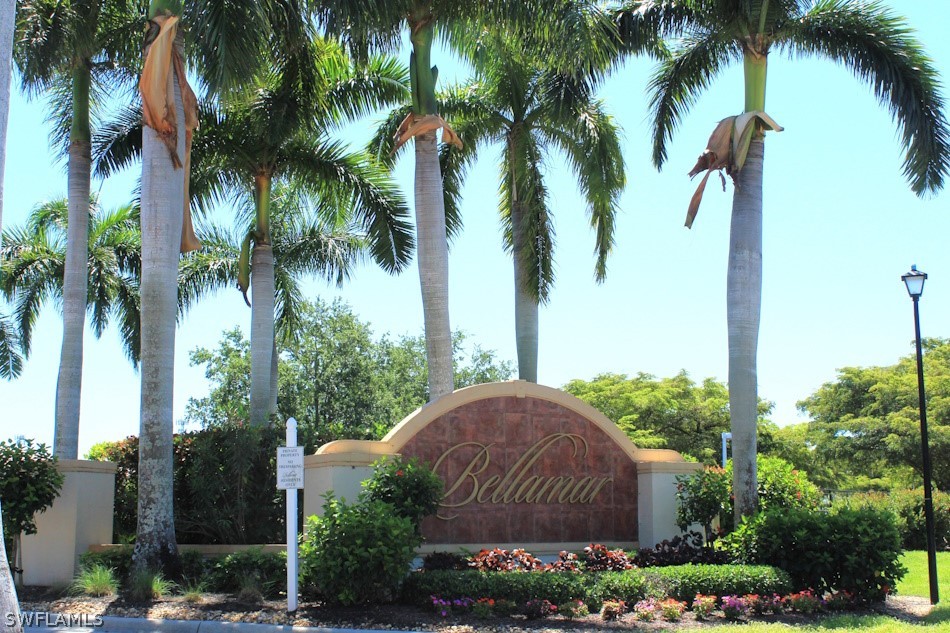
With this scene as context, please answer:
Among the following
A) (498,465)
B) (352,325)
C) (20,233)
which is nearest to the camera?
(498,465)

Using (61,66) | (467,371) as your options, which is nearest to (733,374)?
(61,66)

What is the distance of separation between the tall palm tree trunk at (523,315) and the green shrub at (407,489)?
24.0 feet

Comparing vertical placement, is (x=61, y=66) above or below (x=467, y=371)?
above

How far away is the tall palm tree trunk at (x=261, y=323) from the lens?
21875mm

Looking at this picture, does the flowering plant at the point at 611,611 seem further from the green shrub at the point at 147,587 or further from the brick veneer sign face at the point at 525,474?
the green shrub at the point at 147,587

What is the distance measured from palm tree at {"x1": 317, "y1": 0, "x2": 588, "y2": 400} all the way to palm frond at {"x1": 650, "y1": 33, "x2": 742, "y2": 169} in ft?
9.71

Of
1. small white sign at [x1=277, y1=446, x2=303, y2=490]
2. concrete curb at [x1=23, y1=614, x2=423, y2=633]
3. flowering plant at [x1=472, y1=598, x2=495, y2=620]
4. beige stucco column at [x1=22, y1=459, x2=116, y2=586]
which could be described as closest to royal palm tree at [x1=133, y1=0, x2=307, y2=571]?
concrete curb at [x1=23, y1=614, x2=423, y2=633]

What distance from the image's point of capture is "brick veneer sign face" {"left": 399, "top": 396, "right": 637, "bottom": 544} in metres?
15.5

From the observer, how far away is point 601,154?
20.7 metres

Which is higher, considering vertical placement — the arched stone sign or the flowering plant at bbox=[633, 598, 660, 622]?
the arched stone sign

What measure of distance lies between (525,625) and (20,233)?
23929mm

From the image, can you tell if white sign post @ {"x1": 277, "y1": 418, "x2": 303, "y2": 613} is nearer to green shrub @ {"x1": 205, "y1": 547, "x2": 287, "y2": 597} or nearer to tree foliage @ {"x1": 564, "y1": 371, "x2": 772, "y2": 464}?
green shrub @ {"x1": 205, "y1": 547, "x2": 287, "y2": 597}

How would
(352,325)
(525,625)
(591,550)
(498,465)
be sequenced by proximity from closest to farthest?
(525,625) → (591,550) → (498,465) → (352,325)

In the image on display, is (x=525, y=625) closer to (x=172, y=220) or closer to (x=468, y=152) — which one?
(x=172, y=220)
